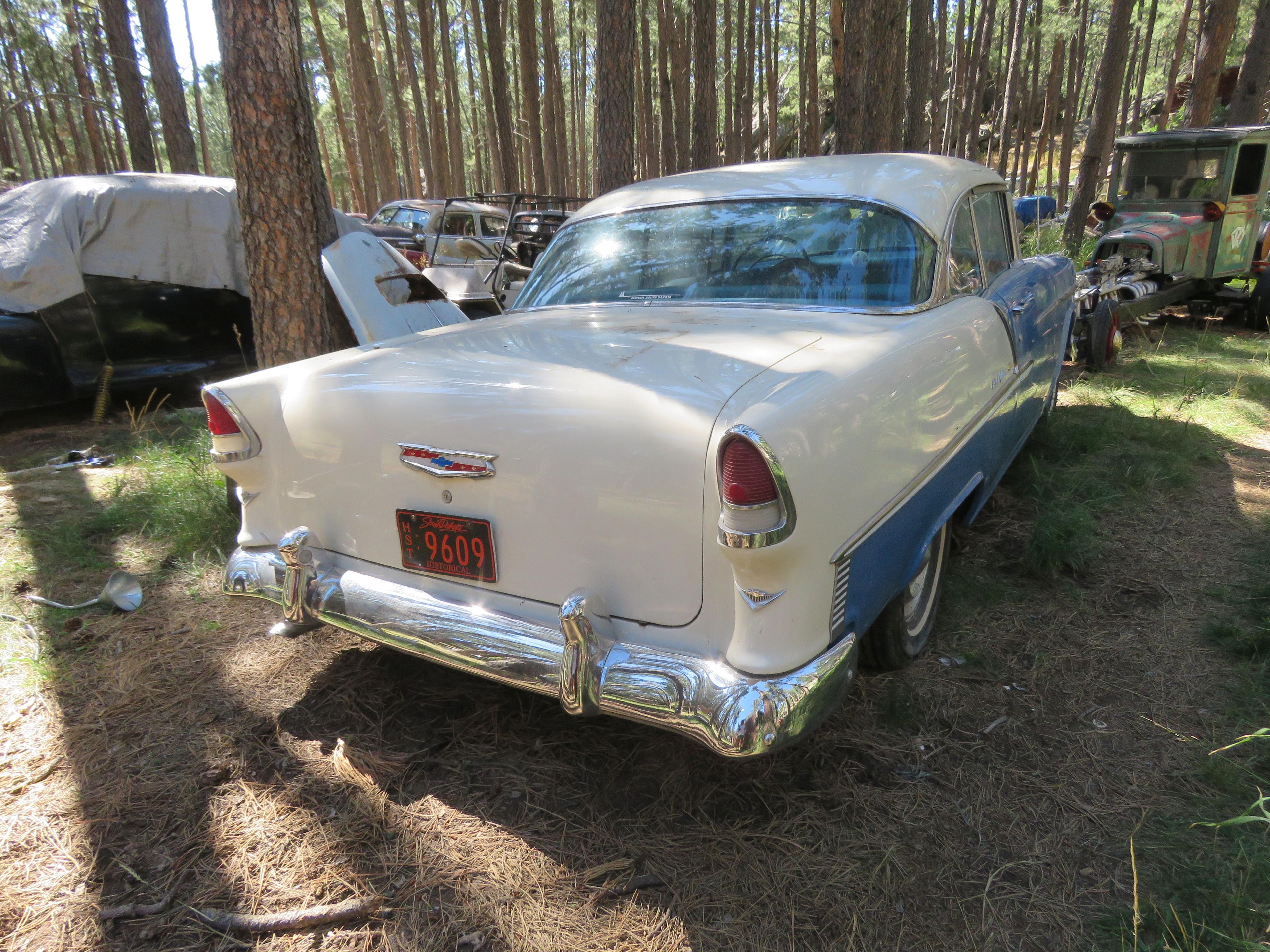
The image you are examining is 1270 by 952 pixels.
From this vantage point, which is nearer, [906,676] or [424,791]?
[424,791]

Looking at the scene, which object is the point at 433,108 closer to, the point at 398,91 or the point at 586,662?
the point at 398,91

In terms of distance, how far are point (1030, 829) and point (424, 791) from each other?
1.71 metres

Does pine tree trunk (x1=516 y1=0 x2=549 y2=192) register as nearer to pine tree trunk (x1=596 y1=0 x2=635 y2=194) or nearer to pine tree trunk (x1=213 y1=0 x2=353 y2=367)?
pine tree trunk (x1=596 y1=0 x2=635 y2=194)

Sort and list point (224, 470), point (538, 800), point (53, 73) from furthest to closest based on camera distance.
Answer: point (53, 73) → point (224, 470) → point (538, 800)

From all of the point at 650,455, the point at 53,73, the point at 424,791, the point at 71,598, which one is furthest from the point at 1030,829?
the point at 53,73

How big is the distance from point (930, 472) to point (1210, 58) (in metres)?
13.1

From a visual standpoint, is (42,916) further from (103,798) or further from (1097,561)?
(1097,561)

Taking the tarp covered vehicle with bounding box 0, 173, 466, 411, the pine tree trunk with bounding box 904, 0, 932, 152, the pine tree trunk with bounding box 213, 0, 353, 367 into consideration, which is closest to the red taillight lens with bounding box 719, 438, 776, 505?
the pine tree trunk with bounding box 213, 0, 353, 367

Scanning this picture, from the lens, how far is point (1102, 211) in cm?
861

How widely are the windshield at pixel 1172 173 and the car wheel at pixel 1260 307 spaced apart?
1.13 metres

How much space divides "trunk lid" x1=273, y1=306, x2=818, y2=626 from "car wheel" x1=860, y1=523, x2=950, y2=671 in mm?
813

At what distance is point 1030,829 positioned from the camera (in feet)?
7.07

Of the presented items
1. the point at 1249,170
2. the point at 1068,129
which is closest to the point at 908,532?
the point at 1249,170

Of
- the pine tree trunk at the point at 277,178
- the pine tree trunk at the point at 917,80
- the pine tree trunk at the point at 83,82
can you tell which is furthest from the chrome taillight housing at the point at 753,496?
the pine tree trunk at the point at 83,82
